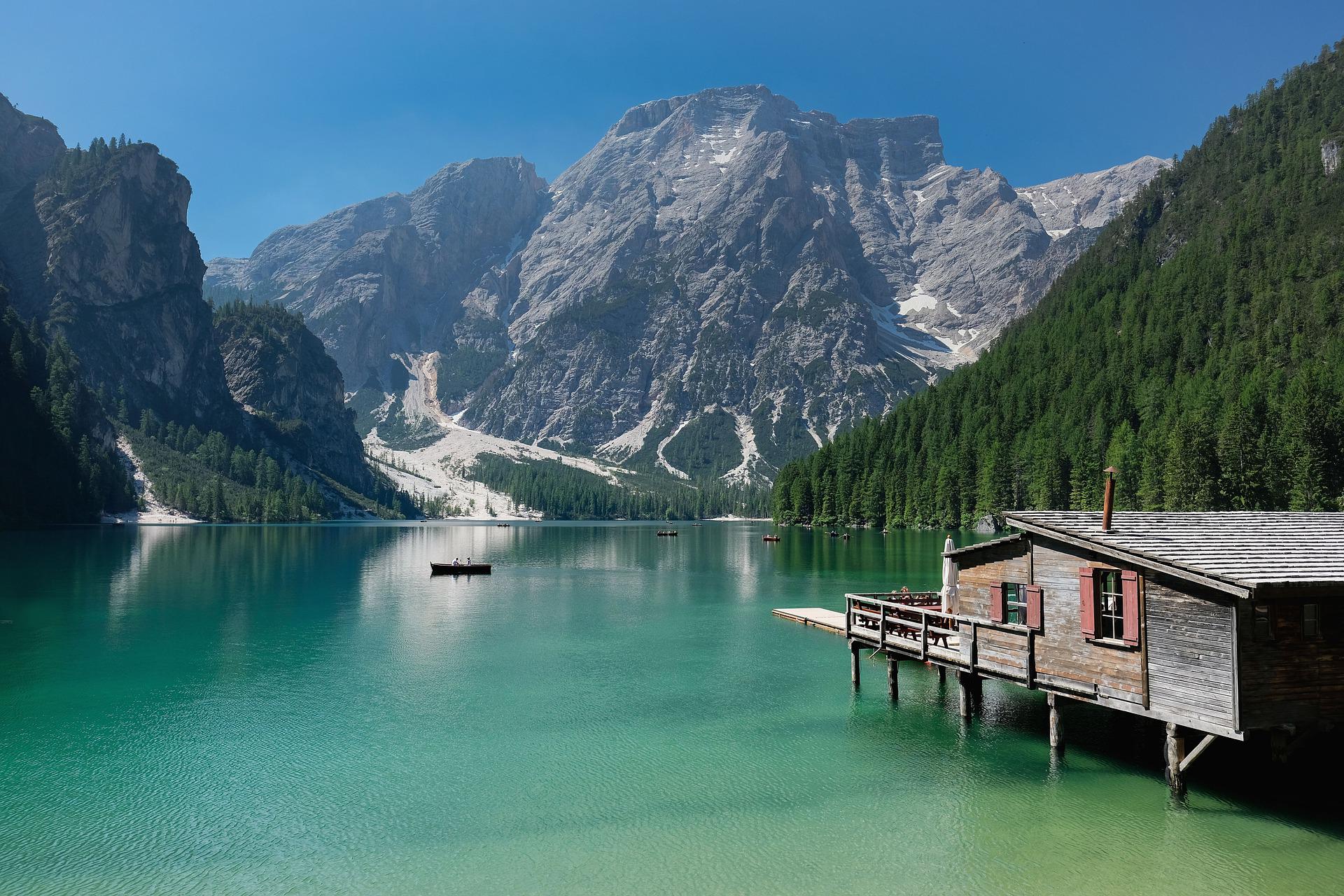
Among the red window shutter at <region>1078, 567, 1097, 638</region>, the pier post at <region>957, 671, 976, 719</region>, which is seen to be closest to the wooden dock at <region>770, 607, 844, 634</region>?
the pier post at <region>957, 671, 976, 719</region>

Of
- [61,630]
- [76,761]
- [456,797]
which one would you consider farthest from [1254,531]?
[61,630]

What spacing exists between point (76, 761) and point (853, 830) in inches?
1071

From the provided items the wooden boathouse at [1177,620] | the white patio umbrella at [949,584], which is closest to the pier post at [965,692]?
the wooden boathouse at [1177,620]

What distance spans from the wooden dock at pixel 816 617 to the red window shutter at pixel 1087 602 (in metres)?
30.1

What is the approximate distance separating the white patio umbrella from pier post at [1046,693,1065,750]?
6.52 metres

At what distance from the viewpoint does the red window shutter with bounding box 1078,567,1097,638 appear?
89.1ft

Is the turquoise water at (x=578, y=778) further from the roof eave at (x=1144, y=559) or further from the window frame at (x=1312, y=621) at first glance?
the roof eave at (x=1144, y=559)

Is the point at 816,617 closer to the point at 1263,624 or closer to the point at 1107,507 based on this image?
the point at 1107,507

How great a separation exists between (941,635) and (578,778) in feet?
54.7

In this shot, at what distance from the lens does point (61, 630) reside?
58250 mm

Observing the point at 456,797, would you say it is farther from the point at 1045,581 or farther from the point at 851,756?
the point at 1045,581

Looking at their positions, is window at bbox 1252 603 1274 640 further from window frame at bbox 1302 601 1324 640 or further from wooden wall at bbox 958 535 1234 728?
window frame at bbox 1302 601 1324 640

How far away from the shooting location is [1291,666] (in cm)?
2323

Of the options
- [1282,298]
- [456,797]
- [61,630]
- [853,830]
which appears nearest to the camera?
[853,830]
